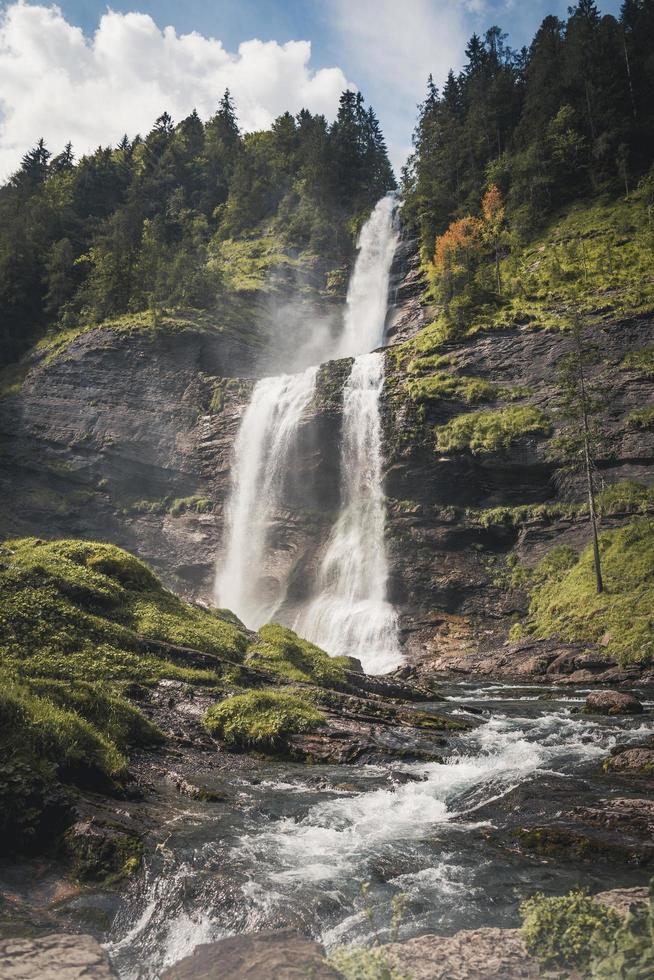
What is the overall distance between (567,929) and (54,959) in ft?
11.6

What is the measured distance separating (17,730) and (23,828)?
4.63 ft

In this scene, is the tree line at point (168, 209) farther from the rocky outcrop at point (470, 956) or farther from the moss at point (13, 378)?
the rocky outcrop at point (470, 956)

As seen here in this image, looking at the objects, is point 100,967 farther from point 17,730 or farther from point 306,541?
point 306,541

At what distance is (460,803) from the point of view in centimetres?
875

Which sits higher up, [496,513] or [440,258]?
[440,258]

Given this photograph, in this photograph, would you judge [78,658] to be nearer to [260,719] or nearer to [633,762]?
[260,719]

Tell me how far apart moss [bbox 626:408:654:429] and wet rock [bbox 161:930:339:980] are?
3375 cm

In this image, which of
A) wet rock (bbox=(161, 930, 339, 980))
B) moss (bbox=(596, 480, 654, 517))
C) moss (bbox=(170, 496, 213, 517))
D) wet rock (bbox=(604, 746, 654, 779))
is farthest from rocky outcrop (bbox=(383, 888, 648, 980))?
moss (bbox=(170, 496, 213, 517))

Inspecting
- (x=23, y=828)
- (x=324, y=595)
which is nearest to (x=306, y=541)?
(x=324, y=595)

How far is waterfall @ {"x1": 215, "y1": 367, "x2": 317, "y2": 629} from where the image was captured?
4138cm

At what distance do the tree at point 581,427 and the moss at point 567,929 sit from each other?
26607 millimetres

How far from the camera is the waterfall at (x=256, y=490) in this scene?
41.4 metres

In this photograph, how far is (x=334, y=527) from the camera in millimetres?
40719

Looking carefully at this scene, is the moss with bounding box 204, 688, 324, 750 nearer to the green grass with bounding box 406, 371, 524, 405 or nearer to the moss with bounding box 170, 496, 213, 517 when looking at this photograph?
the green grass with bounding box 406, 371, 524, 405
